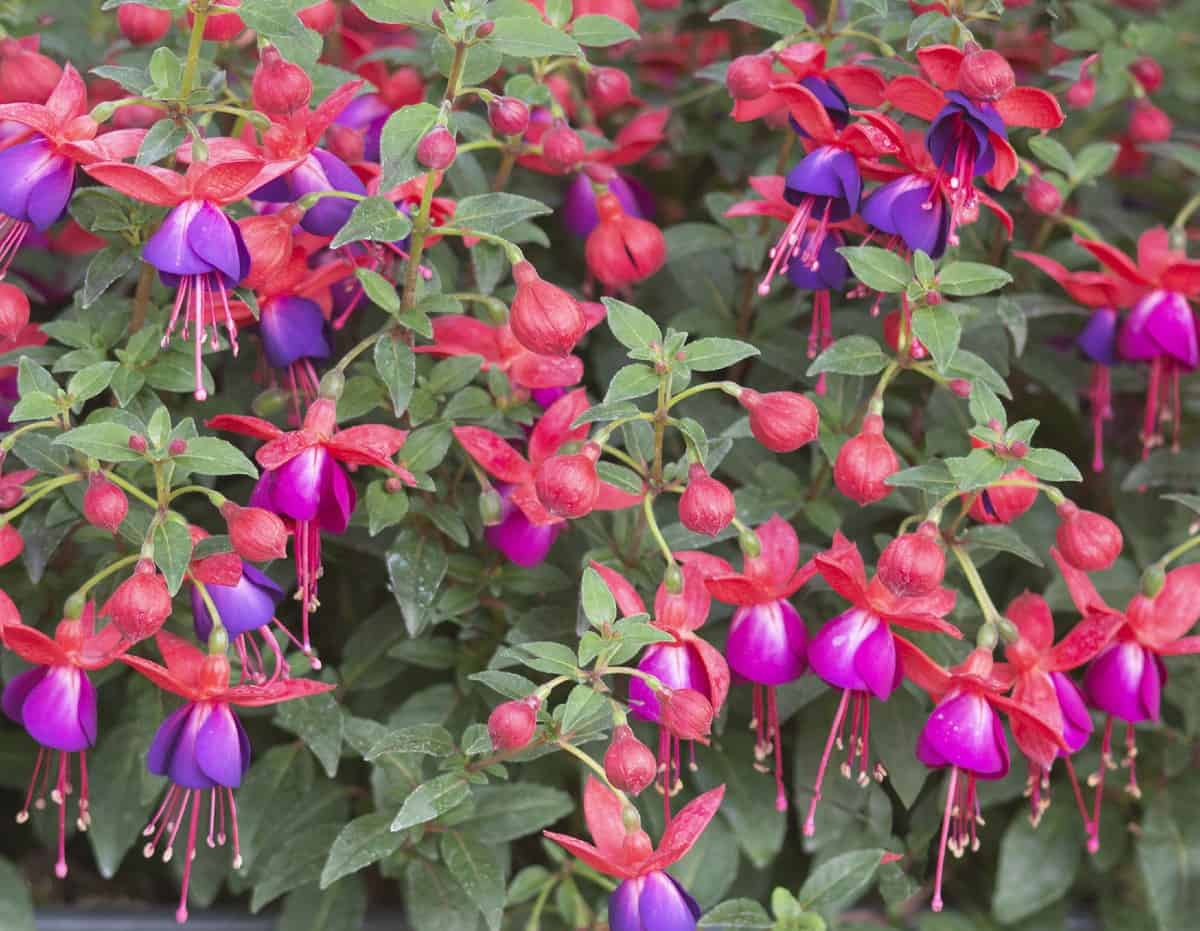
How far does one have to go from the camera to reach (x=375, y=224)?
0.89 metres

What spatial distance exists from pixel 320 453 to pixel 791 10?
20.2 inches

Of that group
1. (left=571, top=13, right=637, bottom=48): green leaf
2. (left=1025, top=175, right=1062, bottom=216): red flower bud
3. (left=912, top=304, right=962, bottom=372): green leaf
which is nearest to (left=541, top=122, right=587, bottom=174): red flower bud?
(left=571, top=13, right=637, bottom=48): green leaf

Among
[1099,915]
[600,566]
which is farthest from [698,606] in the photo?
[1099,915]

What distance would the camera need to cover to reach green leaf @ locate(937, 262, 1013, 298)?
3.16 feet

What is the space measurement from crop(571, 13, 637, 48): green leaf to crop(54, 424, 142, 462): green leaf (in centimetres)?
45

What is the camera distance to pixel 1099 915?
135 cm

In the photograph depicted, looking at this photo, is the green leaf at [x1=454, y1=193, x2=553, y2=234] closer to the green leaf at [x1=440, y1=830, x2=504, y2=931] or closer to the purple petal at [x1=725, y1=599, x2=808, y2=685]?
the purple petal at [x1=725, y1=599, x2=808, y2=685]

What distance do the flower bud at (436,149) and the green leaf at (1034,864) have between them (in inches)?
31.5

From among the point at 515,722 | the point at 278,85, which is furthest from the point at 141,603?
the point at 278,85

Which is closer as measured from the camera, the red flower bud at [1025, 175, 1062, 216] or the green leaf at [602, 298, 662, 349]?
the green leaf at [602, 298, 662, 349]

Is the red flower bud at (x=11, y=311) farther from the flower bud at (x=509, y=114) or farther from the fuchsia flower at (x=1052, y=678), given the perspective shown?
the fuchsia flower at (x=1052, y=678)

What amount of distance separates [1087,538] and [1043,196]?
336mm

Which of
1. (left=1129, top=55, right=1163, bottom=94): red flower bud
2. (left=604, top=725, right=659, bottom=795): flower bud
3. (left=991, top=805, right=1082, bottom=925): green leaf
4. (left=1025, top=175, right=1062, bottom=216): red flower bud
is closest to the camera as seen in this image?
(left=604, top=725, right=659, bottom=795): flower bud

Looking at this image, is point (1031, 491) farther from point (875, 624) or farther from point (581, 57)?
point (581, 57)
